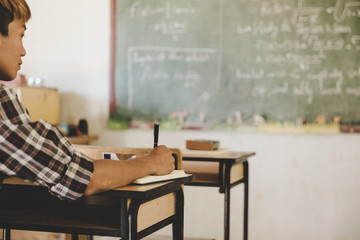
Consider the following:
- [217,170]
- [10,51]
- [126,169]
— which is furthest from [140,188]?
[217,170]

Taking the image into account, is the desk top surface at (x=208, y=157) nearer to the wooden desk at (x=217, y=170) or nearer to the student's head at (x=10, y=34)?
the wooden desk at (x=217, y=170)

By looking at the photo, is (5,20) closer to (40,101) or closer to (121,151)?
(121,151)

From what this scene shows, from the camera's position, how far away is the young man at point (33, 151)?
129cm

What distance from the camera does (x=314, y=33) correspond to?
3.80 m

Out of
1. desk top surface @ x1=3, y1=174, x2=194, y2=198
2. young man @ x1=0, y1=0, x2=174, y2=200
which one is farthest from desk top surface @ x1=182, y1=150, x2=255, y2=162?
young man @ x1=0, y1=0, x2=174, y2=200

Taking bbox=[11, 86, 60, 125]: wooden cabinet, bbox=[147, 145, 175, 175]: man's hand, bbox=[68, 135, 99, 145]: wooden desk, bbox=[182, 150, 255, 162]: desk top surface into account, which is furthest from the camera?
bbox=[68, 135, 99, 145]: wooden desk

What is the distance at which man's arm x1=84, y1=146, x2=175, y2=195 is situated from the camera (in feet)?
4.66

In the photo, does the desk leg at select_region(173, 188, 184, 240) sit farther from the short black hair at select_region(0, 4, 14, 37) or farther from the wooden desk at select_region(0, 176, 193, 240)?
the short black hair at select_region(0, 4, 14, 37)

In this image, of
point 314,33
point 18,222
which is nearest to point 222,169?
point 18,222

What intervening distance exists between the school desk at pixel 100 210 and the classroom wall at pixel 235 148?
212cm

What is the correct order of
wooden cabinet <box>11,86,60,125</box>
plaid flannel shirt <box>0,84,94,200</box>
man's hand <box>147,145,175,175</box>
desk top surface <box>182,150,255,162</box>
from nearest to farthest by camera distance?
1. plaid flannel shirt <box>0,84,94,200</box>
2. man's hand <box>147,145,175,175</box>
3. desk top surface <box>182,150,255,162</box>
4. wooden cabinet <box>11,86,60,125</box>

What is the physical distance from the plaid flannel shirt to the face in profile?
0.11 metres

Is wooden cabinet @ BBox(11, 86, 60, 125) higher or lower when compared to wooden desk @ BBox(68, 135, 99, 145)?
higher

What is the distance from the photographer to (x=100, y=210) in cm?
187
